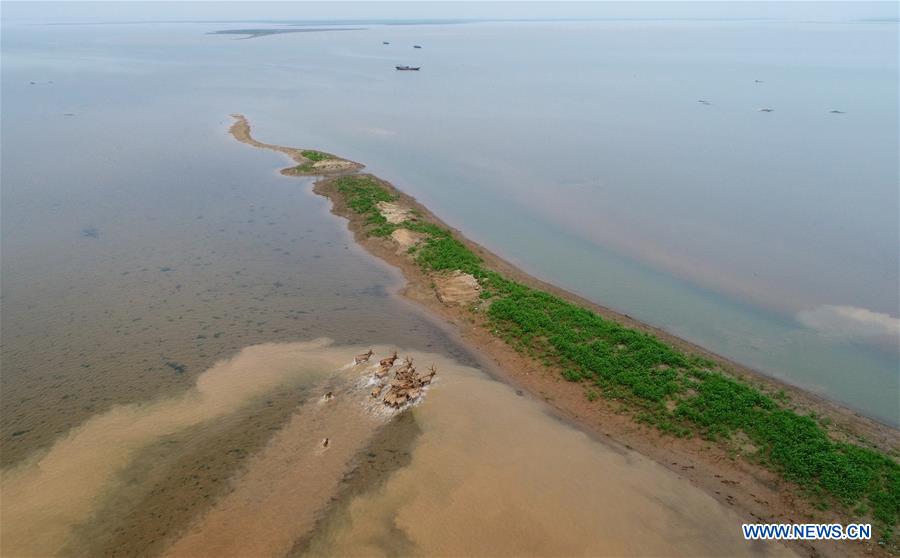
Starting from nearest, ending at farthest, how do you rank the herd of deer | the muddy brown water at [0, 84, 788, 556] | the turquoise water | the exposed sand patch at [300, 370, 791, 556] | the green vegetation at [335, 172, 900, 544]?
the exposed sand patch at [300, 370, 791, 556]
the muddy brown water at [0, 84, 788, 556]
the green vegetation at [335, 172, 900, 544]
the herd of deer
the turquoise water

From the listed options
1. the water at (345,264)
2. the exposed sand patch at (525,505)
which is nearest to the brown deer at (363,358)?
the water at (345,264)

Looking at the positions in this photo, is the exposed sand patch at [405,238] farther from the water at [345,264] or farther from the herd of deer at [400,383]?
the herd of deer at [400,383]

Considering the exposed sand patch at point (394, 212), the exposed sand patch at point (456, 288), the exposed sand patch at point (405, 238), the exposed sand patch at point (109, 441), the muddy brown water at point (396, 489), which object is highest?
the muddy brown water at point (396, 489)

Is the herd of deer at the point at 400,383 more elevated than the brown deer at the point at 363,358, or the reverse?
the herd of deer at the point at 400,383

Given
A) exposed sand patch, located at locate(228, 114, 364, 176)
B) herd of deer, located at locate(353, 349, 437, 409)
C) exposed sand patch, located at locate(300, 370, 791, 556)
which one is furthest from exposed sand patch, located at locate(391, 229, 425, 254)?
exposed sand patch, located at locate(228, 114, 364, 176)

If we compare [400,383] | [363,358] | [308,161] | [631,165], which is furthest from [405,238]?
[631,165]

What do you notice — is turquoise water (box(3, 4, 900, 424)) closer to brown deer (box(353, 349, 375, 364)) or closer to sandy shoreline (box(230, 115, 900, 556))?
sandy shoreline (box(230, 115, 900, 556))
